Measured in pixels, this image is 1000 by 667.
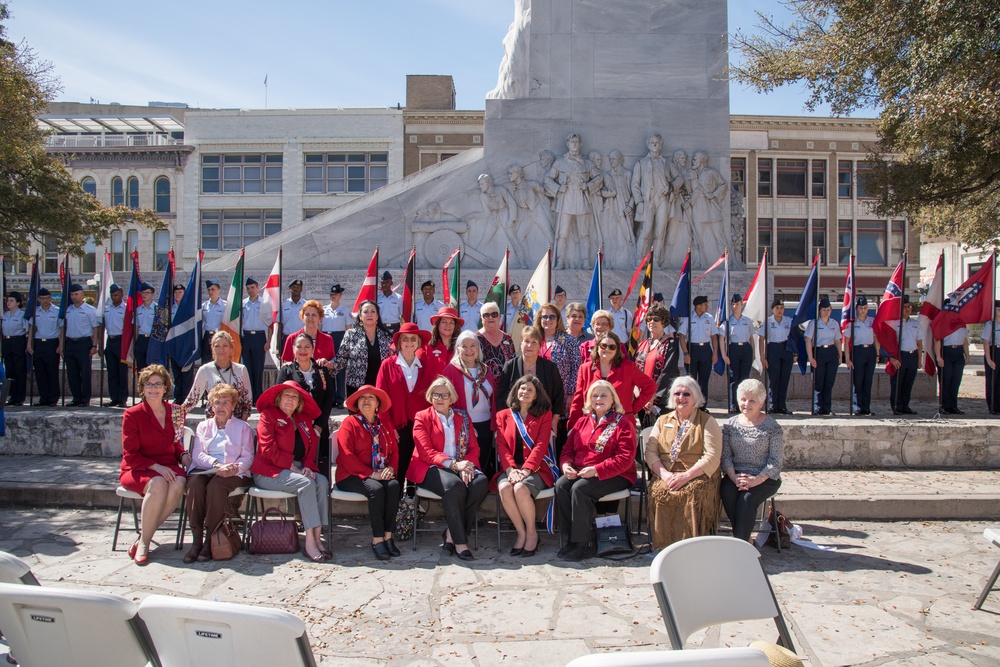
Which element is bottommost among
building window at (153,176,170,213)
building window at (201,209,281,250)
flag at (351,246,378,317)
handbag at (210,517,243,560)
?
handbag at (210,517,243,560)

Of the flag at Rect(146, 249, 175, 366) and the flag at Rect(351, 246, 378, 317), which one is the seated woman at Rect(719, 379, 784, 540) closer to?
the flag at Rect(351, 246, 378, 317)

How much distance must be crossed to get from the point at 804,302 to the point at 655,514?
5.05 metres

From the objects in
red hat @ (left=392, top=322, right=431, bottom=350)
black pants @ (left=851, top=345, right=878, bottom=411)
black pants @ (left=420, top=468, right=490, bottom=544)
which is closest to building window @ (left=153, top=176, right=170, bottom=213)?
red hat @ (left=392, top=322, right=431, bottom=350)

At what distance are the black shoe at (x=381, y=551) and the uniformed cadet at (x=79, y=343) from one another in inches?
244

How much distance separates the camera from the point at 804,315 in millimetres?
9398

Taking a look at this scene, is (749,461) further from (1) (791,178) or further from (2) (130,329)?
(1) (791,178)

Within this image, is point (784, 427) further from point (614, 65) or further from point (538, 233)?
point (614, 65)

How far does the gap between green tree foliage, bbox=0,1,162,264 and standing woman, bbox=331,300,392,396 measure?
6.98 meters

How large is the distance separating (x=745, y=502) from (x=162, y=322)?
23.9 feet

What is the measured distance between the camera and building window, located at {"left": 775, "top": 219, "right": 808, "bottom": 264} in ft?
127

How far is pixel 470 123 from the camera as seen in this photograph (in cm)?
3666

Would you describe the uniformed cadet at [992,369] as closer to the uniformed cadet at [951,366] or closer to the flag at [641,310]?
the uniformed cadet at [951,366]

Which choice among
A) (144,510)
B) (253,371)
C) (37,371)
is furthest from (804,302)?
(37,371)

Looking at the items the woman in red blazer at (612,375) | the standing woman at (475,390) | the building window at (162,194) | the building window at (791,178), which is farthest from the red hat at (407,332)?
the building window at (162,194)
